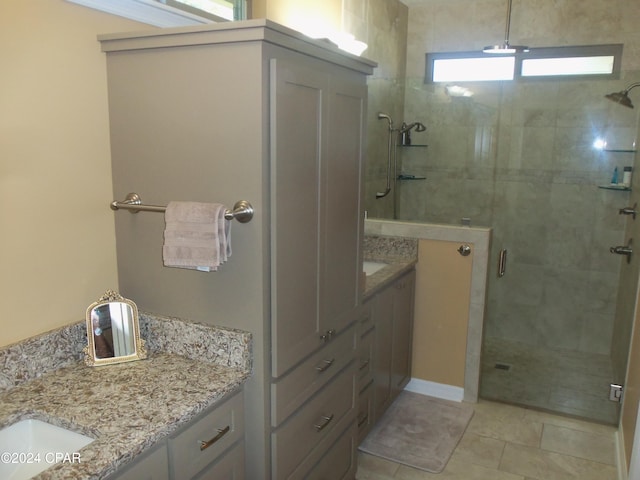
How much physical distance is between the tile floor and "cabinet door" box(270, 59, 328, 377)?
1191 mm

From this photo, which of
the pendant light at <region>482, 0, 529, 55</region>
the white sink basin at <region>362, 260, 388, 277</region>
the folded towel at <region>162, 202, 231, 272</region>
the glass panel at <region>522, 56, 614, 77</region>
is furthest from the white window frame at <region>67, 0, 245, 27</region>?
the glass panel at <region>522, 56, 614, 77</region>

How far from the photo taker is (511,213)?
3926 millimetres

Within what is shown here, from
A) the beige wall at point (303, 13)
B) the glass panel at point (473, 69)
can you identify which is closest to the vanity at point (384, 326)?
the beige wall at point (303, 13)

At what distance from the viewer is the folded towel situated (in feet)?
4.63

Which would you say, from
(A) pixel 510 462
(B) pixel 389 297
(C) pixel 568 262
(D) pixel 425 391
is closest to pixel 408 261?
(B) pixel 389 297

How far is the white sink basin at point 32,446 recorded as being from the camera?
1238 millimetres

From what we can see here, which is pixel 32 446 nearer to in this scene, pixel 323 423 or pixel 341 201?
pixel 323 423

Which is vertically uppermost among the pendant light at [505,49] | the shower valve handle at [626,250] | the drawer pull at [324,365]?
the pendant light at [505,49]

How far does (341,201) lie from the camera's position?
72.5 inches

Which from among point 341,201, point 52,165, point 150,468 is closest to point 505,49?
point 341,201

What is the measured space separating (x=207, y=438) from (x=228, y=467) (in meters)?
0.16

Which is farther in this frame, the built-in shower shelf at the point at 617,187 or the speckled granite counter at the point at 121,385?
the built-in shower shelf at the point at 617,187

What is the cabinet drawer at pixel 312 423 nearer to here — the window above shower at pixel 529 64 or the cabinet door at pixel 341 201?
the cabinet door at pixel 341 201

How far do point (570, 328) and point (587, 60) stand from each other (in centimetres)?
193
